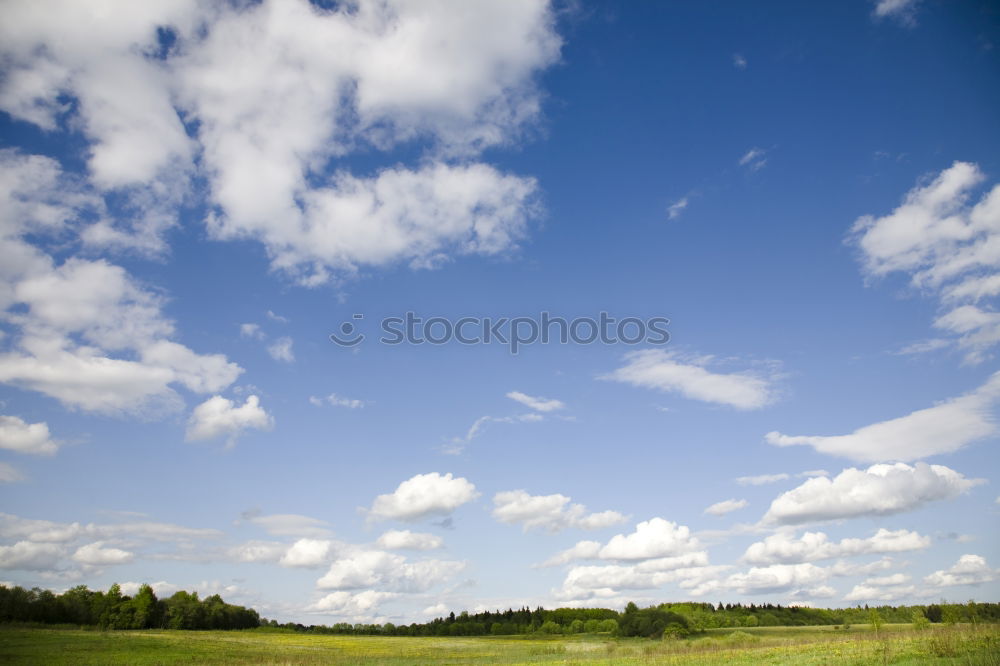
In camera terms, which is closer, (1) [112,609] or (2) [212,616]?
(1) [112,609]

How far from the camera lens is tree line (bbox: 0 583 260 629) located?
102250 mm

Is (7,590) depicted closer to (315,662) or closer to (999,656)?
(315,662)

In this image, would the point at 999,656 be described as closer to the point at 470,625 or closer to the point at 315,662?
the point at 315,662

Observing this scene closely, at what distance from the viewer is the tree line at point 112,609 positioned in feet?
335

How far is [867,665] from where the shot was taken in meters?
23.9

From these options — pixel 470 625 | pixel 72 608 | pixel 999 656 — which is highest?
pixel 999 656

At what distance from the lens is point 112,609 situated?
112375mm

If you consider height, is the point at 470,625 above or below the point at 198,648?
below

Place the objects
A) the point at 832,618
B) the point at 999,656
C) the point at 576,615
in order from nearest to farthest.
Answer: the point at 999,656, the point at 832,618, the point at 576,615

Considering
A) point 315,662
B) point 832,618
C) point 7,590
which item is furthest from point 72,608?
point 832,618

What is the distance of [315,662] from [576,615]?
159258 mm

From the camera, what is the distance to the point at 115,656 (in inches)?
1736

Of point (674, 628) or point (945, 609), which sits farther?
point (674, 628)

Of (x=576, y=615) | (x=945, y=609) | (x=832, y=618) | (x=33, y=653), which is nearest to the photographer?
(x=33, y=653)
